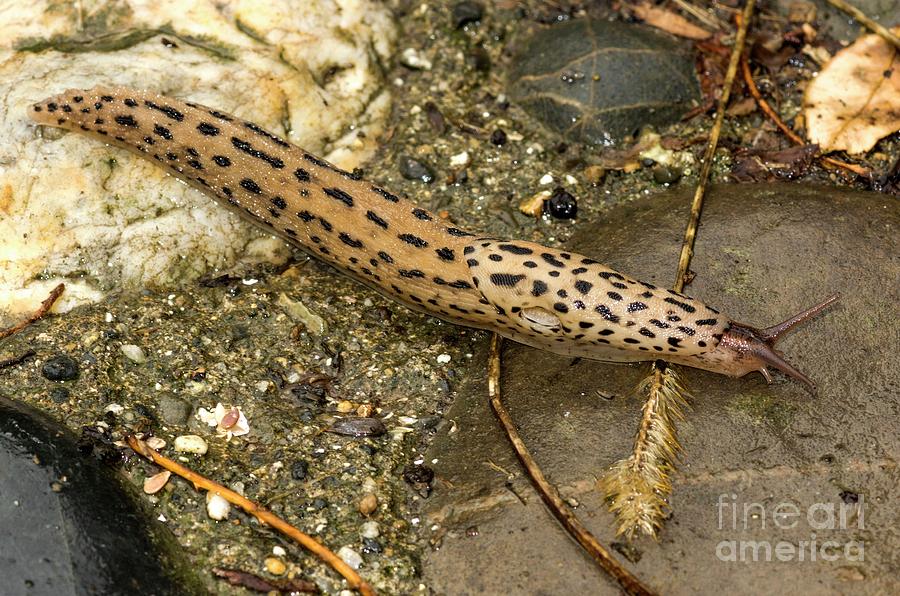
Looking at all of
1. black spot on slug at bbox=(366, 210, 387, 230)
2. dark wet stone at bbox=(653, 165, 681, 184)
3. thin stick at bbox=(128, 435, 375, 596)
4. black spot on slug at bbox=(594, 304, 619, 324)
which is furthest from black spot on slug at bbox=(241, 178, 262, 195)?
dark wet stone at bbox=(653, 165, 681, 184)

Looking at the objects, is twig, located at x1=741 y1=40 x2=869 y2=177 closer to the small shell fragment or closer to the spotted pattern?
the spotted pattern

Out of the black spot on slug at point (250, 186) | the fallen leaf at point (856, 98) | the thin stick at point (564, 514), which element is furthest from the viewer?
the fallen leaf at point (856, 98)

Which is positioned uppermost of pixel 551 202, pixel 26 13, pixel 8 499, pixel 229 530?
pixel 26 13

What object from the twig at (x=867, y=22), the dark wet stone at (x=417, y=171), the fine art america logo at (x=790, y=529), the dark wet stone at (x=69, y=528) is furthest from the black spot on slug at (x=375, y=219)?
the twig at (x=867, y=22)

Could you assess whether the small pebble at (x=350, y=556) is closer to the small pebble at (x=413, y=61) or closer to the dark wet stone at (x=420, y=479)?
the dark wet stone at (x=420, y=479)

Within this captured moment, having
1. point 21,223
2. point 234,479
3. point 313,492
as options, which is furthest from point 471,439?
point 21,223

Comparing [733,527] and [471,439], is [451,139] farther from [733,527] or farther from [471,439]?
[733,527]

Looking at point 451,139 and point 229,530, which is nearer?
point 229,530
